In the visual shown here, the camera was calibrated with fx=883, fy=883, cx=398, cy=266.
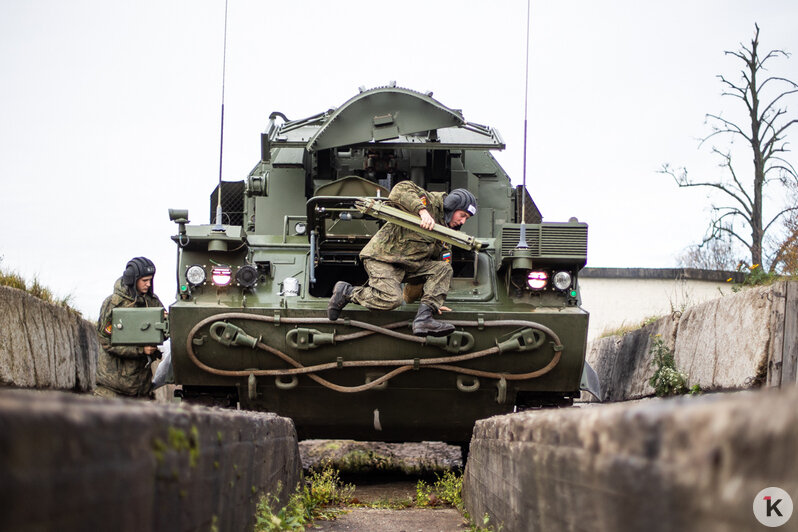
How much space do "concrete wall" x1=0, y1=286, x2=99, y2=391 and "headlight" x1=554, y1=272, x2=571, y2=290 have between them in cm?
422

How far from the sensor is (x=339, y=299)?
632 centimetres

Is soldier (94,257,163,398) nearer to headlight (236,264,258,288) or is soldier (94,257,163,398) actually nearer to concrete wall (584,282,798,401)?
headlight (236,264,258,288)

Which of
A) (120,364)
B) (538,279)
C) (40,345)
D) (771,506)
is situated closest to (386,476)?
(120,364)

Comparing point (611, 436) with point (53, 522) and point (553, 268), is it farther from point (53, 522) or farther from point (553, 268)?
point (553, 268)

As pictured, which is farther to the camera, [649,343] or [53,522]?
[649,343]

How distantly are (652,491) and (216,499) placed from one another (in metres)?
1.51

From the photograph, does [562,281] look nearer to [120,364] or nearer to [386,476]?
[386,476]

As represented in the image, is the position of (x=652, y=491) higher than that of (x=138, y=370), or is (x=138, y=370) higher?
(x=652, y=491)

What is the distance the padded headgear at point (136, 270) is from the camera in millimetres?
7934

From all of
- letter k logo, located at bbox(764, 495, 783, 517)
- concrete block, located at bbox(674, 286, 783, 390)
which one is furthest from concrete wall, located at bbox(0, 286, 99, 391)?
letter k logo, located at bbox(764, 495, 783, 517)

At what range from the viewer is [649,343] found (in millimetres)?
10070

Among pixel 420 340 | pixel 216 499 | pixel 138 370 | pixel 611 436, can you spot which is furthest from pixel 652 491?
pixel 138 370

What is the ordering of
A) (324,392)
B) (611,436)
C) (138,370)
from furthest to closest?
(138,370), (324,392), (611,436)

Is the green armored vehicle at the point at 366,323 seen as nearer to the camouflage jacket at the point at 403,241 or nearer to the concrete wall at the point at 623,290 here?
the camouflage jacket at the point at 403,241
